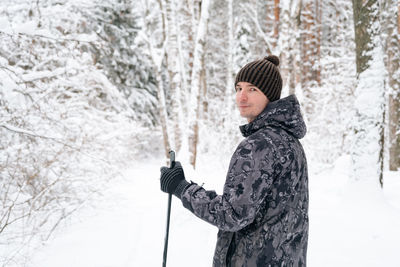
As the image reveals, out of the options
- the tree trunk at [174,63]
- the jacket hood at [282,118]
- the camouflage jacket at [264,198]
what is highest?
the tree trunk at [174,63]

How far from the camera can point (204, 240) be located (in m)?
4.70

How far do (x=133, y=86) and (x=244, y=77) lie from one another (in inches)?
615

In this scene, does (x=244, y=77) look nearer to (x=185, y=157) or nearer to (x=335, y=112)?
(x=185, y=157)

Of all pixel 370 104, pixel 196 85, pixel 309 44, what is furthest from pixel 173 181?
pixel 309 44

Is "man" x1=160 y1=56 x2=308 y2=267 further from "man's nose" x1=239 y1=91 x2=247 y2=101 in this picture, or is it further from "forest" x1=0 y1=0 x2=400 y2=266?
"forest" x1=0 y1=0 x2=400 y2=266

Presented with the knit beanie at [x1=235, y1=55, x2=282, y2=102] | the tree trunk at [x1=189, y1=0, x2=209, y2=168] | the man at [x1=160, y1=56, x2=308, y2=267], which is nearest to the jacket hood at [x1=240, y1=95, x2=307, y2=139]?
the man at [x1=160, y1=56, x2=308, y2=267]

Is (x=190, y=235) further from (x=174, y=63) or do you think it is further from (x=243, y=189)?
(x=174, y=63)

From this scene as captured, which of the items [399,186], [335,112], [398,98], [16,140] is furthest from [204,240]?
[335,112]

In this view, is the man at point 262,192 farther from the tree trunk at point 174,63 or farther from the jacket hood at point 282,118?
the tree trunk at point 174,63

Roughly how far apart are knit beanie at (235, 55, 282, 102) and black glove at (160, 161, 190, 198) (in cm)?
68

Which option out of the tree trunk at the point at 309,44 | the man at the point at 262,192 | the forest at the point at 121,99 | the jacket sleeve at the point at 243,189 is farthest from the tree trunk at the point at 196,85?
the tree trunk at the point at 309,44

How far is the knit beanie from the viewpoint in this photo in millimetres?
1796

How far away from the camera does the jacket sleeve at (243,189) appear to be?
150 cm

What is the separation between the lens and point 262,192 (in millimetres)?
1510
